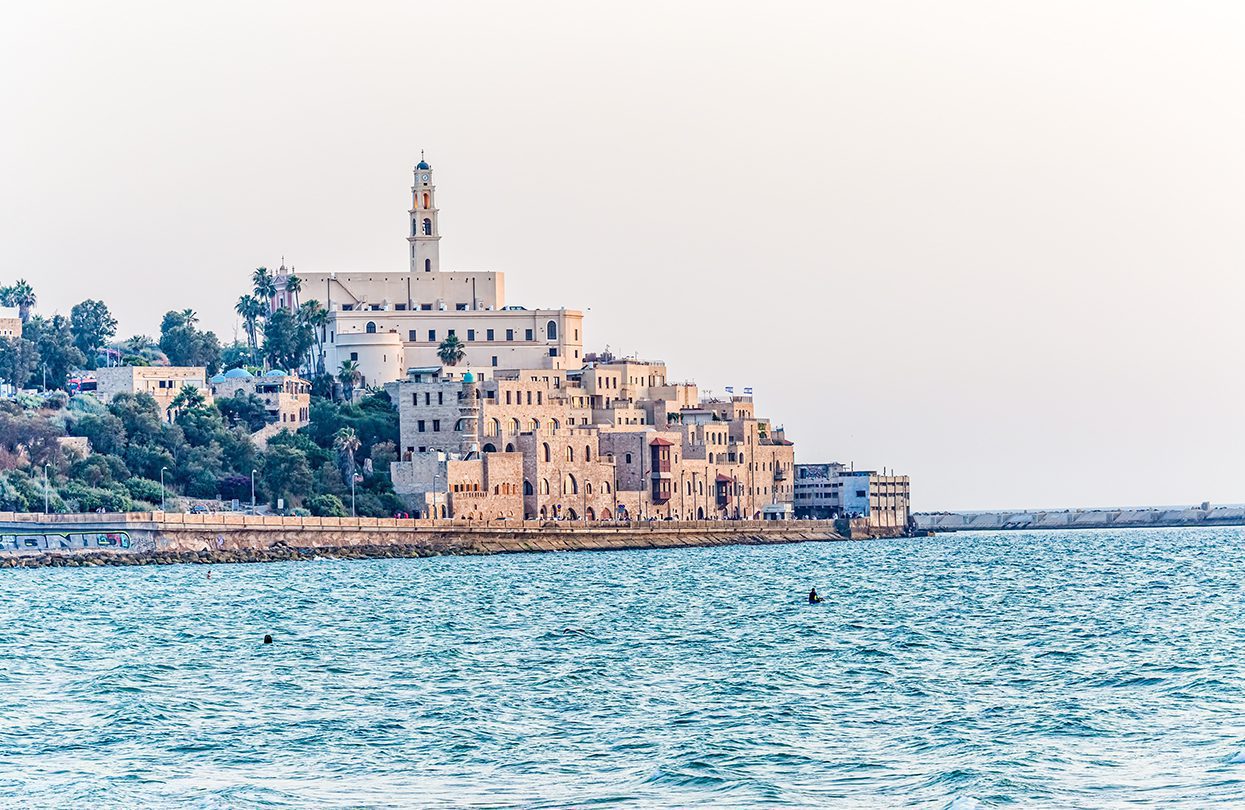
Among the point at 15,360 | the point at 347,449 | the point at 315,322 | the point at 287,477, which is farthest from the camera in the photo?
the point at 315,322

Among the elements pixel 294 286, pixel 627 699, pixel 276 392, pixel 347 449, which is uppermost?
pixel 294 286

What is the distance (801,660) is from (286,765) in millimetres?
16859

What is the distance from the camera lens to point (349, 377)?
138m

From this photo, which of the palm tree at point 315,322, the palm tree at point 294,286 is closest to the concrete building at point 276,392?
the palm tree at point 315,322

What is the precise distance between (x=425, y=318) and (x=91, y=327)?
29.3 m

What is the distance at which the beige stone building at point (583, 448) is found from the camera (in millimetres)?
126688

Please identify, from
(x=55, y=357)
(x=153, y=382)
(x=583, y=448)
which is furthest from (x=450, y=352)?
(x=55, y=357)

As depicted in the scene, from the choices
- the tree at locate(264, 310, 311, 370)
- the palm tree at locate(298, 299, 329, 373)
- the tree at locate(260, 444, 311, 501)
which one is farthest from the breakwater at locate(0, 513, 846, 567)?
the tree at locate(264, 310, 311, 370)

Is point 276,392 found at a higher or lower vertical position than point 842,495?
higher

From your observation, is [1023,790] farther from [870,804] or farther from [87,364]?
[87,364]

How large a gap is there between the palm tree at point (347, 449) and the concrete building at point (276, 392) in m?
7.20

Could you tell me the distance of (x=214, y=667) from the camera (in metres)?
46.7

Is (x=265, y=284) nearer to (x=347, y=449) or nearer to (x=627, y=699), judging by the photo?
(x=347, y=449)

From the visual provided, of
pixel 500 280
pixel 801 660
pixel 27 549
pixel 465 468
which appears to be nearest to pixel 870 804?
pixel 801 660
